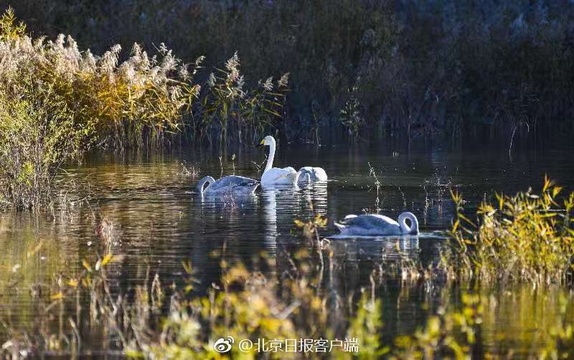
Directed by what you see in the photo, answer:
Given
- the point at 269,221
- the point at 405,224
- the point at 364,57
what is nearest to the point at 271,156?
the point at 269,221

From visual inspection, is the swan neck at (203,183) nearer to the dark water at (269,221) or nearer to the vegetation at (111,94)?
the dark water at (269,221)

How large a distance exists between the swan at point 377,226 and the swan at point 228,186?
17.3ft

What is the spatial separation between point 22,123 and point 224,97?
41.0 ft

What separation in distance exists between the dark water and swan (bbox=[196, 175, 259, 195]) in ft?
0.86

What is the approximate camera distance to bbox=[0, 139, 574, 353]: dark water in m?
11.0

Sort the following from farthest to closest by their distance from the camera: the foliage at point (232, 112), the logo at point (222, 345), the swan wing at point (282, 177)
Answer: the foliage at point (232, 112), the swan wing at point (282, 177), the logo at point (222, 345)

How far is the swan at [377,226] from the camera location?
47.5 feet

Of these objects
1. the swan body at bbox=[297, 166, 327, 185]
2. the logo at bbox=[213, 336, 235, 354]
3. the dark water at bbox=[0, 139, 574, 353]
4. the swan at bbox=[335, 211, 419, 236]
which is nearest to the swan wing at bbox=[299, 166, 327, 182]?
the swan body at bbox=[297, 166, 327, 185]

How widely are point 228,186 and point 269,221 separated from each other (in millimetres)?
3359

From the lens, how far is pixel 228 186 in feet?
64.8

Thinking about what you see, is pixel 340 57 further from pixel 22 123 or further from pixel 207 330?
pixel 207 330

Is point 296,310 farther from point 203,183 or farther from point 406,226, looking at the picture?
point 203,183

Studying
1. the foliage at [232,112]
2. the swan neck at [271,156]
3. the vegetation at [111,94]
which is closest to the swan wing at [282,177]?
the swan neck at [271,156]

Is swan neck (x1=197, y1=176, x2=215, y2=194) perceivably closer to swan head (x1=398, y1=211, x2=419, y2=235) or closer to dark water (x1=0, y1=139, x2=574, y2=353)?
dark water (x1=0, y1=139, x2=574, y2=353)
